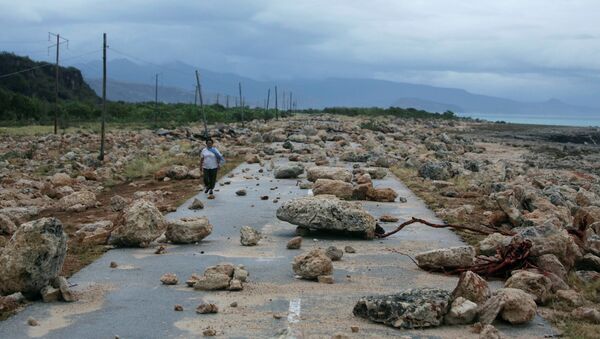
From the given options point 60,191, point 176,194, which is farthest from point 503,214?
point 60,191

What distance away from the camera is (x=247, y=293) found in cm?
905

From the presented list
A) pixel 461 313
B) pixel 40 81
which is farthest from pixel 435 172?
pixel 40 81

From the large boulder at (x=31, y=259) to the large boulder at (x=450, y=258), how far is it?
497 centimetres

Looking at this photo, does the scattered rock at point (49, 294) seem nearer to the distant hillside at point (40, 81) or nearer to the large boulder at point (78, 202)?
the large boulder at point (78, 202)

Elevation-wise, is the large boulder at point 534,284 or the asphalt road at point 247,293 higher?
the large boulder at point 534,284

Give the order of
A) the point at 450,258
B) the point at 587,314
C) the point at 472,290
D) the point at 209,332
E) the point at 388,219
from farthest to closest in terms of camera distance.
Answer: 1. the point at 388,219
2. the point at 450,258
3. the point at 472,290
4. the point at 587,314
5. the point at 209,332

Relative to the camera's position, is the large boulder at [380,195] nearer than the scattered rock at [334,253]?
No

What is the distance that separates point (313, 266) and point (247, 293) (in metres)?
1.06

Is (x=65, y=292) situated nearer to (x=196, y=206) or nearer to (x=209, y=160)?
(x=196, y=206)

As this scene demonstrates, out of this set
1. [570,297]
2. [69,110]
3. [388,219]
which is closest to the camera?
[570,297]

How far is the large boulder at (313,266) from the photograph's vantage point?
9.68m

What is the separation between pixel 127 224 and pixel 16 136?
35729 mm

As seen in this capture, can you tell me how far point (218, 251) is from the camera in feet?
38.4

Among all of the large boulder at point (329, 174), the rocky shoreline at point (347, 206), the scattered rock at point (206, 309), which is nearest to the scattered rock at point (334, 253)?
the rocky shoreline at point (347, 206)
